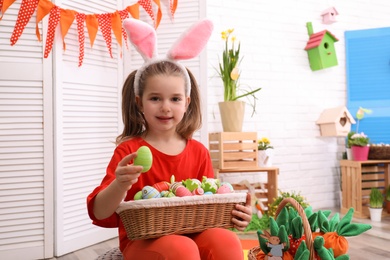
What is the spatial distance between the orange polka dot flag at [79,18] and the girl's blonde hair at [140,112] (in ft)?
3.65

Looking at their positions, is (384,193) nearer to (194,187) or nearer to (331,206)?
(331,206)

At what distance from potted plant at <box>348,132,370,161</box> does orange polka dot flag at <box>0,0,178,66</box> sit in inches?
71.9

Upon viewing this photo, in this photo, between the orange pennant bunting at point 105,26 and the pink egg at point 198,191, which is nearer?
the pink egg at point 198,191

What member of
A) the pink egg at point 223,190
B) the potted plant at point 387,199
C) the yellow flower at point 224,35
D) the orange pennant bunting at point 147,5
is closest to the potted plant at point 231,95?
the yellow flower at point 224,35

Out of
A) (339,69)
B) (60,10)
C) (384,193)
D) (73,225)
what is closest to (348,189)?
(384,193)

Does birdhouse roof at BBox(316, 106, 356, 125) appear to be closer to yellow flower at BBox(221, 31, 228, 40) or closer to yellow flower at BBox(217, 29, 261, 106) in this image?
yellow flower at BBox(217, 29, 261, 106)

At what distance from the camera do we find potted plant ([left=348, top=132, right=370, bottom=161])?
10.6 ft

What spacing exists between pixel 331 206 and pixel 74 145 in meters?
2.47

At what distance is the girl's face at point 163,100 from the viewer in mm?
1175

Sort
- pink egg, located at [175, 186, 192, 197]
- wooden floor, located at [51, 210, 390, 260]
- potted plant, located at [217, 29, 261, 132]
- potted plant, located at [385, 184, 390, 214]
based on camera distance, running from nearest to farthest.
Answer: pink egg, located at [175, 186, 192, 197], wooden floor, located at [51, 210, 390, 260], potted plant, located at [217, 29, 261, 132], potted plant, located at [385, 184, 390, 214]

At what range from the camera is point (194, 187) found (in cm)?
107

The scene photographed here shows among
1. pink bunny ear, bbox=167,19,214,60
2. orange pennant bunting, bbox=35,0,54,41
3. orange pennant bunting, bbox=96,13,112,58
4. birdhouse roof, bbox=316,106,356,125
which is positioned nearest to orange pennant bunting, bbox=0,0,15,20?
orange pennant bunting, bbox=35,0,54,41

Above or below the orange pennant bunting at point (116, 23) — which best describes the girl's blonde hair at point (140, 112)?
below

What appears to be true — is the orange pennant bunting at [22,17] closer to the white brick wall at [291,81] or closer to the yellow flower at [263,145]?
the white brick wall at [291,81]
